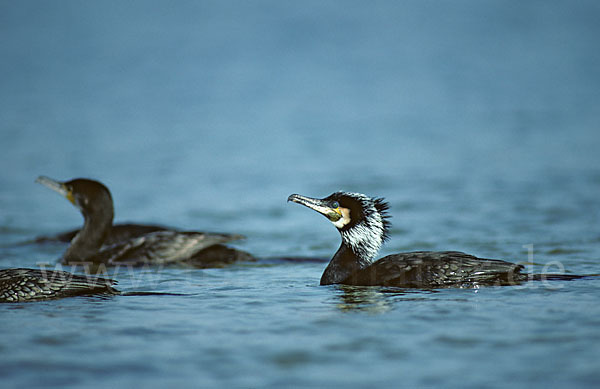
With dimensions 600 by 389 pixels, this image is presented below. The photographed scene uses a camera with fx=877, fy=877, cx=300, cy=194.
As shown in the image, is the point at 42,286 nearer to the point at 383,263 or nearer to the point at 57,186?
the point at 383,263

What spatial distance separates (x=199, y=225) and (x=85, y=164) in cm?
520

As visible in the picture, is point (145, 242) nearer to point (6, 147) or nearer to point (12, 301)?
point (12, 301)

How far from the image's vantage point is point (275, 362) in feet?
17.8

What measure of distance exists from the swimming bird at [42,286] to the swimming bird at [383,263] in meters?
1.99

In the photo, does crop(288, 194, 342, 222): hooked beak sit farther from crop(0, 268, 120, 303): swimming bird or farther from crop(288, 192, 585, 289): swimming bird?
crop(0, 268, 120, 303): swimming bird

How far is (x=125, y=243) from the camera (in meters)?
10.8

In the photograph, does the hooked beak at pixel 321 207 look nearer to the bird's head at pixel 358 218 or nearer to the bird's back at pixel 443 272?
the bird's head at pixel 358 218

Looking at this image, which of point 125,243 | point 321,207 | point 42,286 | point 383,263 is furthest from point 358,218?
point 125,243

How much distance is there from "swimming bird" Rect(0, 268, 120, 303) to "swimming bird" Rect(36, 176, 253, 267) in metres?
2.64

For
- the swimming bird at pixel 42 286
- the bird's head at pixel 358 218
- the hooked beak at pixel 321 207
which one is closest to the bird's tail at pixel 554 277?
the bird's head at pixel 358 218

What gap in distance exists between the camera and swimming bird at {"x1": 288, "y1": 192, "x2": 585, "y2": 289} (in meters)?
7.77

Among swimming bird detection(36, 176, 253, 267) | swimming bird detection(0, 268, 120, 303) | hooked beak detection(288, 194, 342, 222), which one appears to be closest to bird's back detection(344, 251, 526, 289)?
hooked beak detection(288, 194, 342, 222)

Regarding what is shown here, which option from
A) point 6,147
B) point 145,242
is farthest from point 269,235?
point 6,147

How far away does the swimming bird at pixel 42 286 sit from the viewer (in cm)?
743
